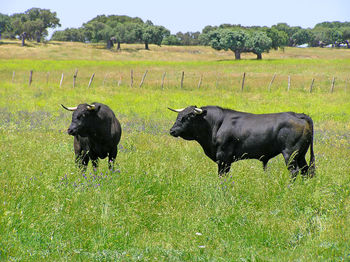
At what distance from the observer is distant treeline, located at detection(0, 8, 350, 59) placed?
89625mm

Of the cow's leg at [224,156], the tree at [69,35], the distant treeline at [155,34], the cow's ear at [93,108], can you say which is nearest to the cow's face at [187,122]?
the cow's leg at [224,156]

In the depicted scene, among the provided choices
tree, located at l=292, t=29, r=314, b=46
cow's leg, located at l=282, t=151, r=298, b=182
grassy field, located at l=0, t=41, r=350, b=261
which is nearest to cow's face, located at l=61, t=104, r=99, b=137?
grassy field, located at l=0, t=41, r=350, b=261

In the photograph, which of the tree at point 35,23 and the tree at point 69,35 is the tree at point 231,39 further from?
the tree at point 69,35

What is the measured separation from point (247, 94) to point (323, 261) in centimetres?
2443

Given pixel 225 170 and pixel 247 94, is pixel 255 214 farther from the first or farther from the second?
pixel 247 94

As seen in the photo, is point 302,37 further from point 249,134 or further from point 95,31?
point 249,134

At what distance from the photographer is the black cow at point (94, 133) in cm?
886

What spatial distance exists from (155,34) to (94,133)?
113946 mm

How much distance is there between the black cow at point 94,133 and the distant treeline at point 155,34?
268 ft

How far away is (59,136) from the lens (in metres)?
13.3

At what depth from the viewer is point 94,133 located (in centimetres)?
905

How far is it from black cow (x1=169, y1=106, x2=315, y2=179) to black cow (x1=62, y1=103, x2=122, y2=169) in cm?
138

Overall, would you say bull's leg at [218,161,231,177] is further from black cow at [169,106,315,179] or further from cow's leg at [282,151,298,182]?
cow's leg at [282,151,298,182]

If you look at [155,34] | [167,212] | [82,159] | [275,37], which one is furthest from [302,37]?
[167,212]
